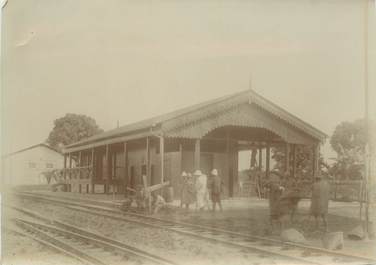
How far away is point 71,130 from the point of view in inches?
197

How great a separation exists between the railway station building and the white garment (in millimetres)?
77

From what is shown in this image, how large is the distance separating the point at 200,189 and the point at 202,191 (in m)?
0.03

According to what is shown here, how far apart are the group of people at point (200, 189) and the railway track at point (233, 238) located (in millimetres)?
202

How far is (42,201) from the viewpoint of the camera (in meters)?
4.90

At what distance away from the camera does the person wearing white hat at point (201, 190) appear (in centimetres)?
518

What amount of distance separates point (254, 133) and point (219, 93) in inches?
20.2

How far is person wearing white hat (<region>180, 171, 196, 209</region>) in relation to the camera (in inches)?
204

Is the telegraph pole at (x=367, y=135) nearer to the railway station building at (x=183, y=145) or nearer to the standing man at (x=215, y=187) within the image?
the railway station building at (x=183, y=145)

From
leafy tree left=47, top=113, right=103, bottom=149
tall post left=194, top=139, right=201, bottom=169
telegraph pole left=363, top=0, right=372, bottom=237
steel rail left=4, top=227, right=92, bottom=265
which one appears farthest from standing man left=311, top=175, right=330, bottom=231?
steel rail left=4, top=227, right=92, bottom=265

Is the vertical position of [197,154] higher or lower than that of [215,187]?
higher

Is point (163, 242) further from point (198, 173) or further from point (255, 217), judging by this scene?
point (255, 217)

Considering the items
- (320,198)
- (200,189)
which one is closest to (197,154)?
(200,189)

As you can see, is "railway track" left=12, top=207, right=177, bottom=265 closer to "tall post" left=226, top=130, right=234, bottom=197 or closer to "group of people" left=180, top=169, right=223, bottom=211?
"group of people" left=180, top=169, right=223, bottom=211

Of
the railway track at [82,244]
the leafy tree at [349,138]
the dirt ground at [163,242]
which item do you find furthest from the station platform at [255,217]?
the leafy tree at [349,138]
